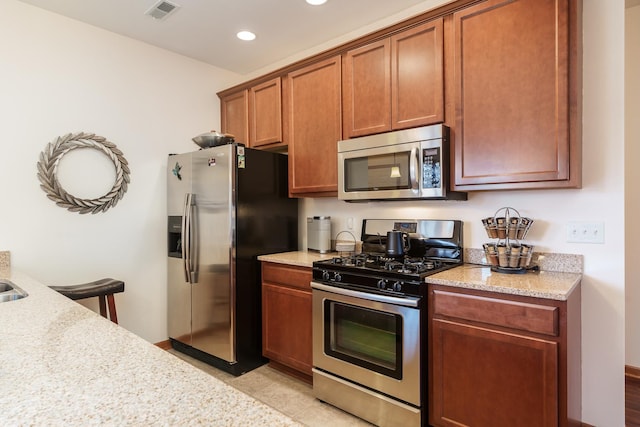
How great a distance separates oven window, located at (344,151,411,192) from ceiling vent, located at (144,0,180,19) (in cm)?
166

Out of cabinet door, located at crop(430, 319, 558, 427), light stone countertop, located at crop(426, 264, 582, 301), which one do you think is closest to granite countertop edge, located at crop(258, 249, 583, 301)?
light stone countertop, located at crop(426, 264, 582, 301)

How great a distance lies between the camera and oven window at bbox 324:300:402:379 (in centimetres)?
205

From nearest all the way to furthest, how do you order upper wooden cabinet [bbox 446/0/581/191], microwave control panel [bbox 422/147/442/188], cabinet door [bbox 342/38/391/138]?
upper wooden cabinet [bbox 446/0/581/191] → microwave control panel [bbox 422/147/442/188] → cabinet door [bbox 342/38/391/138]

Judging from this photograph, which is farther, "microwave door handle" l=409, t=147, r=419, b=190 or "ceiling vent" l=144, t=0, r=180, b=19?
"ceiling vent" l=144, t=0, r=180, b=19

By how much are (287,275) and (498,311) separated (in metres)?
1.48

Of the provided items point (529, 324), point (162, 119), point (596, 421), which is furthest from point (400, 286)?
point (162, 119)

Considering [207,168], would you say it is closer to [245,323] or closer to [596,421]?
[245,323]

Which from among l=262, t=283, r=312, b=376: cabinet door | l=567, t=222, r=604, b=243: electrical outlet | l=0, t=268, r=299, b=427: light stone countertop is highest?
l=567, t=222, r=604, b=243: electrical outlet

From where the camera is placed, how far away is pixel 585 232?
6.68ft

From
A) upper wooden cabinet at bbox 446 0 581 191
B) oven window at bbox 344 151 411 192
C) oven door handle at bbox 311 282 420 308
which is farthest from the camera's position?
oven window at bbox 344 151 411 192

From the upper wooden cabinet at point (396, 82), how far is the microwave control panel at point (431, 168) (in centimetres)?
21

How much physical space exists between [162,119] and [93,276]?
148 cm

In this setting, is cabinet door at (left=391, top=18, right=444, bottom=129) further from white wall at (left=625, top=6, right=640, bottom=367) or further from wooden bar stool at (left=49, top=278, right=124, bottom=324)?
wooden bar stool at (left=49, top=278, right=124, bottom=324)

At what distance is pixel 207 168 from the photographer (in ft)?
9.64
